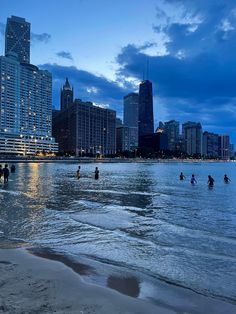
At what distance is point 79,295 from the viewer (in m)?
7.27

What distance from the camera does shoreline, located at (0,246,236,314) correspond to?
6.56m

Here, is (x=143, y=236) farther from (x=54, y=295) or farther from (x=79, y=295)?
(x=54, y=295)

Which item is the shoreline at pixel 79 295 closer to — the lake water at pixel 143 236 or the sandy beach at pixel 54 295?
the sandy beach at pixel 54 295

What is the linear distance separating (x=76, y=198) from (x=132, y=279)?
18699mm

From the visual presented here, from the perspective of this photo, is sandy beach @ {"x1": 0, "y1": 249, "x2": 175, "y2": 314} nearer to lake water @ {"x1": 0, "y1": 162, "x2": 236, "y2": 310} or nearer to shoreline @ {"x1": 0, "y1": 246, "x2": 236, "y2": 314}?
shoreline @ {"x1": 0, "y1": 246, "x2": 236, "y2": 314}

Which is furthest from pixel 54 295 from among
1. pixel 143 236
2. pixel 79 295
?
pixel 143 236

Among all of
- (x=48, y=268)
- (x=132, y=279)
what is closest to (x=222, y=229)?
(x=132, y=279)

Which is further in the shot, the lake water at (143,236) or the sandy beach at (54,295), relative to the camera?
the lake water at (143,236)

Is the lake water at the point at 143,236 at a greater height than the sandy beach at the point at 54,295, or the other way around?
the sandy beach at the point at 54,295

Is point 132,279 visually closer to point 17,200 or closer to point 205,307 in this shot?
point 205,307

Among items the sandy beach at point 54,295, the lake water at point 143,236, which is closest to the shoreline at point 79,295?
the sandy beach at point 54,295

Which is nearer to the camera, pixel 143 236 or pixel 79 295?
pixel 79 295

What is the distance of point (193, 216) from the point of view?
62.6 feet

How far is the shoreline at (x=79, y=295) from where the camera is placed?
258 inches
